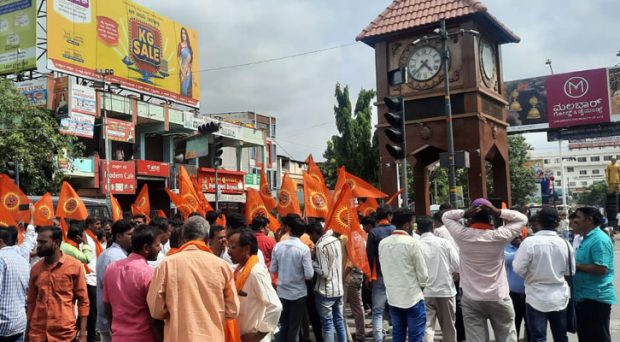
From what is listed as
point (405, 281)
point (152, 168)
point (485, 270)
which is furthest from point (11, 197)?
point (152, 168)

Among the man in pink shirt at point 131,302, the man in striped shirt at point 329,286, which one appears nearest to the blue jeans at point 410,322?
the man in striped shirt at point 329,286

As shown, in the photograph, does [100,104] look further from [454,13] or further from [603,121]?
[603,121]

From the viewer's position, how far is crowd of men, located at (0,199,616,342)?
156 inches

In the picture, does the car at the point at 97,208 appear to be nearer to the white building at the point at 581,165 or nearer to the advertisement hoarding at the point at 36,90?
the advertisement hoarding at the point at 36,90

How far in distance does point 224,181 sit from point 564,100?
21.2m

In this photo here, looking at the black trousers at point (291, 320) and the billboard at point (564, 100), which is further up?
the billboard at point (564, 100)

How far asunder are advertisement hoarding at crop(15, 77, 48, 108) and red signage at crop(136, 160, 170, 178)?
5205 mm

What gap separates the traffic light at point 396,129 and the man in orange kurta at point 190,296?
18.4 feet

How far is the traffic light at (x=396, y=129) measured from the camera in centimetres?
908

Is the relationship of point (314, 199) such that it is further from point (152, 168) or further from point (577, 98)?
point (577, 98)

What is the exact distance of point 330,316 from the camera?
266 inches

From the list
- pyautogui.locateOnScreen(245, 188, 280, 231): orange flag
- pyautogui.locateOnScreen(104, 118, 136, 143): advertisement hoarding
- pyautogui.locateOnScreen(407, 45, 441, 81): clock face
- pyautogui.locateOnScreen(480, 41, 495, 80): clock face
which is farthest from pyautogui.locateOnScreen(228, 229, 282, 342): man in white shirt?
pyautogui.locateOnScreen(104, 118, 136, 143): advertisement hoarding

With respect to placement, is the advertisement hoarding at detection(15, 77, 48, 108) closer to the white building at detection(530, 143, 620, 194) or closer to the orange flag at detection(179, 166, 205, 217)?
the orange flag at detection(179, 166, 205, 217)

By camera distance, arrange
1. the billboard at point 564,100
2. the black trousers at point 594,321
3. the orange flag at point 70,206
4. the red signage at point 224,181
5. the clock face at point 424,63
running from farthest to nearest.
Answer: the billboard at point 564,100 → the red signage at point 224,181 → the clock face at point 424,63 → the orange flag at point 70,206 → the black trousers at point 594,321
